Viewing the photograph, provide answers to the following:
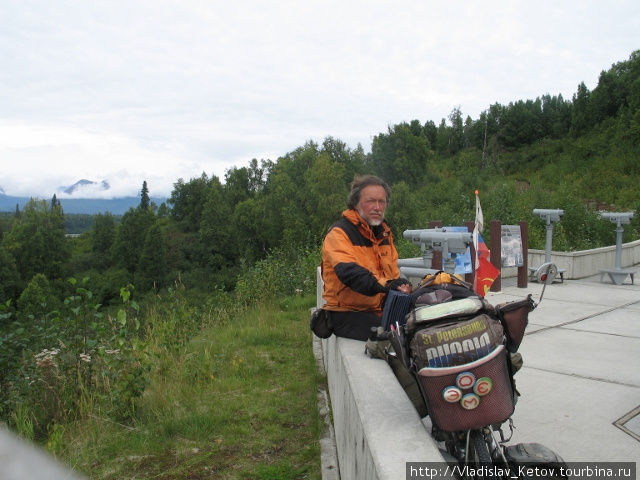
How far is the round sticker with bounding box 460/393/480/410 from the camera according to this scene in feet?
7.95

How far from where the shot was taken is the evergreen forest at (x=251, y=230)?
17.3 ft

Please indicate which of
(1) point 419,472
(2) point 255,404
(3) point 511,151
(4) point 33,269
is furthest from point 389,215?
(4) point 33,269

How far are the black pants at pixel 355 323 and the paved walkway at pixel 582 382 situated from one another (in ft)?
3.76

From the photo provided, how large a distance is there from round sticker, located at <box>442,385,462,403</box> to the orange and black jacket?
1.15 meters

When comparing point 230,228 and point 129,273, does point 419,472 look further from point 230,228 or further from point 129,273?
point 129,273

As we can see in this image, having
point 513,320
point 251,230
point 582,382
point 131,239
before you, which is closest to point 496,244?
point 582,382

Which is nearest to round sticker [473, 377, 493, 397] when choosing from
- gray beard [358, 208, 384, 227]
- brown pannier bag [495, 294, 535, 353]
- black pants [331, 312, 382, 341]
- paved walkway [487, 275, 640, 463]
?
brown pannier bag [495, 294, 535, 353]

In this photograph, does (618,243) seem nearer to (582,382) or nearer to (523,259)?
(523,259)

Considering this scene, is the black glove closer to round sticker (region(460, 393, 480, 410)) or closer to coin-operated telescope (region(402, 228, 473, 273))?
coin-operated telescope (region(402, 228, 473, 273))

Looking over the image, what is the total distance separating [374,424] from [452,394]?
369mm

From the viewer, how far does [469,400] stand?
243cm

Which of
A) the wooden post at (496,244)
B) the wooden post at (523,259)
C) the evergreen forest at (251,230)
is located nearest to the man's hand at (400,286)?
the evergreen forest at (251,230)

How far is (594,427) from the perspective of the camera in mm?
3805

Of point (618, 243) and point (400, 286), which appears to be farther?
point (618, 243)
